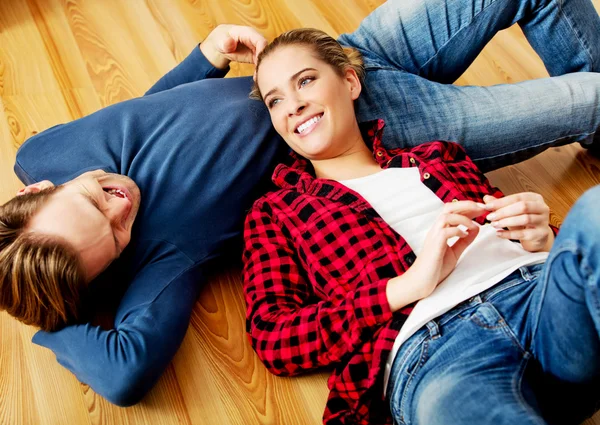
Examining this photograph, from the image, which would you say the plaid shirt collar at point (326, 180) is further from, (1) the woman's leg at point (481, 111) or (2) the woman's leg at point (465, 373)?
(2) the woman's leg at point (465, 373)

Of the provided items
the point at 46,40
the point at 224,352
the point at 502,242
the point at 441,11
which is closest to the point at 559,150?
the point at 441,11

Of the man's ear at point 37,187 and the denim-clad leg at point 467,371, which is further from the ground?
the man's ear at point 37,187

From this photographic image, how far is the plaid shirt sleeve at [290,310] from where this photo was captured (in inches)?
42.1

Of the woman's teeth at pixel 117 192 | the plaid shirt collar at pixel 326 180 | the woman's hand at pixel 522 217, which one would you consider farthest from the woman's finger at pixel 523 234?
the woman's teeth at pixel 117 192

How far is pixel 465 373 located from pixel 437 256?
0.19m

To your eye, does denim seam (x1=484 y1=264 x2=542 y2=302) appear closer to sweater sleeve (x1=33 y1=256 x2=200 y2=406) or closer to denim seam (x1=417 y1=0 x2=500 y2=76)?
sweater sleeve (x1=33 y1=256 x2=200 y2=406)

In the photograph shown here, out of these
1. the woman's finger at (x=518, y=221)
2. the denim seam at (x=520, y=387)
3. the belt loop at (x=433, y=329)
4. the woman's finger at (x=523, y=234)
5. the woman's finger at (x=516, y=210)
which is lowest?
the denim seam at (x=520, y=387)

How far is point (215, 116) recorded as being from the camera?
1.35 meters

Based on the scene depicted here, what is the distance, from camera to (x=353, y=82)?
4.50 ft

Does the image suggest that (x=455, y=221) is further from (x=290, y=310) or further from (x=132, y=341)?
(x=132, y=341)

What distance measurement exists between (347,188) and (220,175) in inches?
11.2

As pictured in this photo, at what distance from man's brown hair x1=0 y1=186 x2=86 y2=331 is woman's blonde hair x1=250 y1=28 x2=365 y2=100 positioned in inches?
22.1

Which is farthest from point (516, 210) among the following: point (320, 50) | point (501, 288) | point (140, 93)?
point (140, 93)

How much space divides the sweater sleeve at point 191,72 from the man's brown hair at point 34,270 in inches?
20.7
